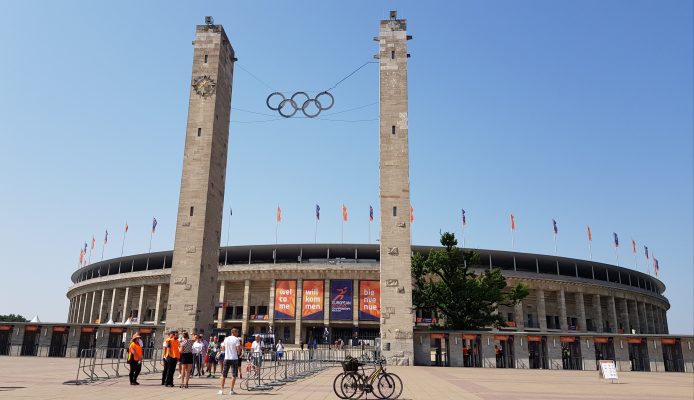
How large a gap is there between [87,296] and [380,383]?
9226 cm

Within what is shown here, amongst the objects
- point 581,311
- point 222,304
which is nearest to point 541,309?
point 581,311

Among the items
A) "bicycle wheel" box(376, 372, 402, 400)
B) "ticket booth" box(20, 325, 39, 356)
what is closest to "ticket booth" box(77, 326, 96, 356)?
"ticket booth" box(20, 325, 39, 356)

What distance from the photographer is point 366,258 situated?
3103 inches

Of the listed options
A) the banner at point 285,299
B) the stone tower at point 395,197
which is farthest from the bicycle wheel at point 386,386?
the banner at point 285,299

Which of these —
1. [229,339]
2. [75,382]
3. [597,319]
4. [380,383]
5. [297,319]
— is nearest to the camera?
[380,383]

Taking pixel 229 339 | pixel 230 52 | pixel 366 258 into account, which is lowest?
pixel 229 339

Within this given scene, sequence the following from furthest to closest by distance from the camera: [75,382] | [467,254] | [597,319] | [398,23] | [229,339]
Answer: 1. [597,319]
2. [467,254]
3. [398,23]
4. [75,382]
5. [229,339]

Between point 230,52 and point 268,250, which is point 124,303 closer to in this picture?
point 268,250

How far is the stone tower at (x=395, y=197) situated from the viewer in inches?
1484

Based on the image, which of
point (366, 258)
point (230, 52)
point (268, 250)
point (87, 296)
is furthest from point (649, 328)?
point (87, 296)

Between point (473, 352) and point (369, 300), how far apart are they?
98.9 ft

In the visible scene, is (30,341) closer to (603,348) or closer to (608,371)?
(608,371)

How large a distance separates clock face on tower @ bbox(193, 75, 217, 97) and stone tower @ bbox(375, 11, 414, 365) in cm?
1450

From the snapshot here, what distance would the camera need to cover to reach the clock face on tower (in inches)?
1683
